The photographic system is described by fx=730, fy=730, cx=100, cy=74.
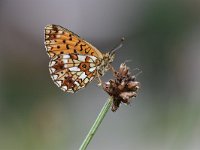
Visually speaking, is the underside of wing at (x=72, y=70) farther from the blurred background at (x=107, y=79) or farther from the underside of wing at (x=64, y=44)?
the blurred background at (x=107, y=79)

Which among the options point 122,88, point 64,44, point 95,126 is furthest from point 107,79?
point 95,126

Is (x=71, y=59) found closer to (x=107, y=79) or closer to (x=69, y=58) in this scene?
(x=69, y=58)

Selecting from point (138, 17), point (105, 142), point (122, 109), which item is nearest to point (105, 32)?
point (138, 17)

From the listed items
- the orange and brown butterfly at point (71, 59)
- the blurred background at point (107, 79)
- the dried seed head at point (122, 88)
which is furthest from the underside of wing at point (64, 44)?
the blurred background at point (107, 79)

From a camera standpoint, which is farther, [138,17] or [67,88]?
[138,17]

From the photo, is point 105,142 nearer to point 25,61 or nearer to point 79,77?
point 25,61

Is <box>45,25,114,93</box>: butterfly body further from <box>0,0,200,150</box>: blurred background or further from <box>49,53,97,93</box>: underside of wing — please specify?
<box>0,0,200,150</box>: blurred background
